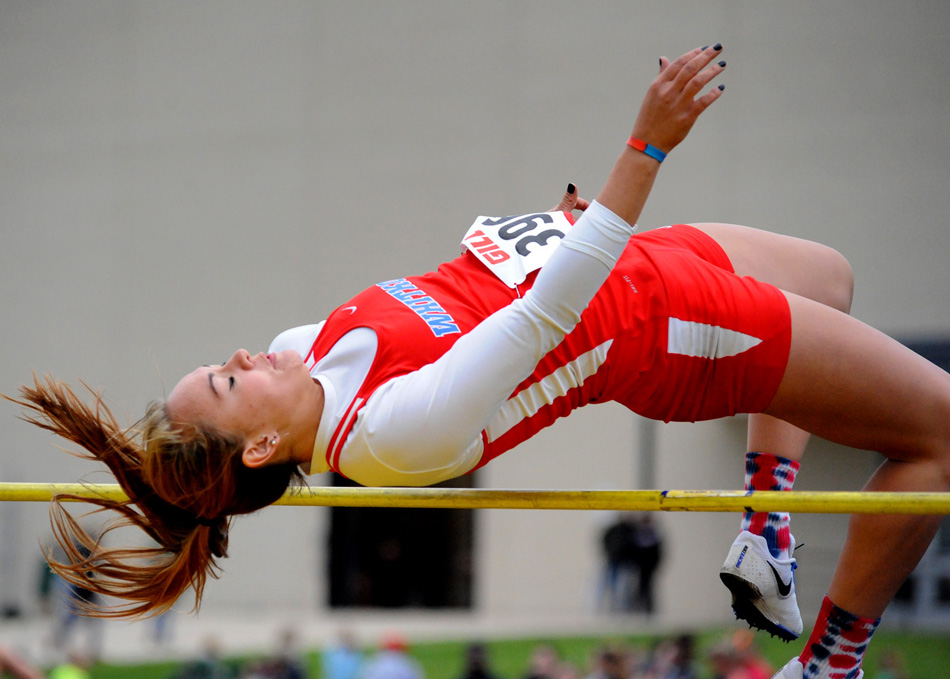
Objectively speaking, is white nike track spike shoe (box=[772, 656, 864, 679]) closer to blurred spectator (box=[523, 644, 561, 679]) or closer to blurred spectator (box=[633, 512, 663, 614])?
blurred spectator (box=[523, 644, 561, 679])

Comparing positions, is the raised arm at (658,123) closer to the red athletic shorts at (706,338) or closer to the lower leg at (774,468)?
the red athletic shorts at (706,338)

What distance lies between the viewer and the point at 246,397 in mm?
1868

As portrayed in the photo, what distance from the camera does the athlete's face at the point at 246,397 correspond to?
6.10ft

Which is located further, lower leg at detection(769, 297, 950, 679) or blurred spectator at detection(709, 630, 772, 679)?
blurred spectator at detection(709, 630, 772, 679)

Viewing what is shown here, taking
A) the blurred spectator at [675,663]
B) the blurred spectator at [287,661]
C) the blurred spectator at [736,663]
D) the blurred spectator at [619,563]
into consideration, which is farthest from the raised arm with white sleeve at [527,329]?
the blurred spectator at [619,563]

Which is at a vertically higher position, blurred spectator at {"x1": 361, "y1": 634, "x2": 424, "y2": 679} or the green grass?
blurred spectator at {"x1": 361, "y1": 634, "x2": 424, "y2": 679}

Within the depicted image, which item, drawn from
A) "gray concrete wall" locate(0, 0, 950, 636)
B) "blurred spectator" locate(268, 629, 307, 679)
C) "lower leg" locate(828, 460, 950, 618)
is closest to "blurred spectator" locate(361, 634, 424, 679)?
"blurred spectator" locate(268, 629, 307, 679)

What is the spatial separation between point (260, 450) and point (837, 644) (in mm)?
1268

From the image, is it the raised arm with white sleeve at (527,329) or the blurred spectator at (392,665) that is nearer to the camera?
the raised arm with white sleeve at (527,329)

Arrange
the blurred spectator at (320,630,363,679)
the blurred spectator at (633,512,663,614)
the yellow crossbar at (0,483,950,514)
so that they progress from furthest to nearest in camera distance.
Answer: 1. the blurred spectator at (633,512,663,614)
2. the blurred spectator at (320,630,363,679)
3. the yellow crossbar at (0,483,950,514)

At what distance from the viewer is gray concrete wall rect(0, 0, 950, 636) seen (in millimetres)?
9977

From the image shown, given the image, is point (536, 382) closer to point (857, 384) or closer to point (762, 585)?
point (857, 384)

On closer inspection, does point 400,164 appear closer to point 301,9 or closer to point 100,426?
point 301,9

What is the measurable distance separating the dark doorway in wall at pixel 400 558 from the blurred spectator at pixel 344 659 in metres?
3.33
